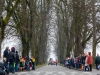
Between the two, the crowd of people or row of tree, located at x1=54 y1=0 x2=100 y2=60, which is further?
row of tree, located at x1=54 y1=0 x2=100 y2=60

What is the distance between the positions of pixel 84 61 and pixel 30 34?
13.4 m

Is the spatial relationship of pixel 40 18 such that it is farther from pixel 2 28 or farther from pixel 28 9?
pixel 2 28

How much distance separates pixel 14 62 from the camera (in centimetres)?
2572

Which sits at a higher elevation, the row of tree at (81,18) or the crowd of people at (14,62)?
the row of tree at (81,18)

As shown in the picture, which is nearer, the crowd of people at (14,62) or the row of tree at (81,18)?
the crowd of people at (14,62)

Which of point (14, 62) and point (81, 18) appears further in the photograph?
point (81, 18)

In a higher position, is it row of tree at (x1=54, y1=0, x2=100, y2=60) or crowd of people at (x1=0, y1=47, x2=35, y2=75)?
row of tree at (x1=54, y1=0, x2=100, y2=60)

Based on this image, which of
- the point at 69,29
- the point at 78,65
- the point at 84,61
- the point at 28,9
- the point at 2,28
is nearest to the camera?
the point at 2,28

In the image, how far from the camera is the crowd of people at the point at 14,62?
23016 millimetres

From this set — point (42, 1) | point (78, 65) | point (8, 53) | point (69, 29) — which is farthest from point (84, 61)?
point (42, 1)

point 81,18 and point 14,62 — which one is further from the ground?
point 81,18

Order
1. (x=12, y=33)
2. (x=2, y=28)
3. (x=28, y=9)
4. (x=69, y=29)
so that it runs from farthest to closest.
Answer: (x=69, y=29) < (x=12, y=33) < (x=28, y=9) < (x=2, y=28)

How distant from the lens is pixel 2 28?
28.9m

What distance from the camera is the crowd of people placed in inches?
906
